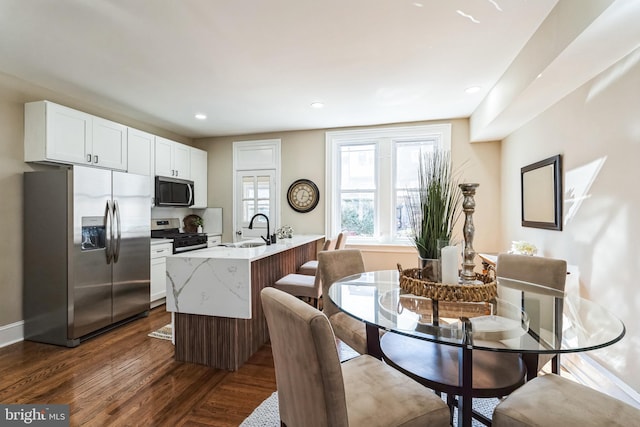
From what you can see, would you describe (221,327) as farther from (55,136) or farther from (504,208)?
(504,208)

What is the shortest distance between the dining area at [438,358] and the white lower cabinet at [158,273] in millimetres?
2910

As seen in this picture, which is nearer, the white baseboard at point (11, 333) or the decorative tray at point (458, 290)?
the decorative tray at point (458, 290)

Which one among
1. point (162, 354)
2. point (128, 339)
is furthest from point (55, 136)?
point (162, 354)

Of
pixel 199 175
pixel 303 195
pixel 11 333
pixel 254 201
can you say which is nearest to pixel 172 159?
pixel 199 175

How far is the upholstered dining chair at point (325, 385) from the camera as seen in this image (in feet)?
3.37

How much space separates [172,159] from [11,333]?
2.65 metres

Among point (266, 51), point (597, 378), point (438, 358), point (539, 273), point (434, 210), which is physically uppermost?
point (266, 51)

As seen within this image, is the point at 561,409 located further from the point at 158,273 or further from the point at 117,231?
the point at 158,273

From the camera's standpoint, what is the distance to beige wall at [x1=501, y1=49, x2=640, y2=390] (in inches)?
74.4

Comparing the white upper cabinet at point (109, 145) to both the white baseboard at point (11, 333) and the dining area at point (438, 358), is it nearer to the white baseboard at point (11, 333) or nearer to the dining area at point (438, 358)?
the white baseboard at point (11, 333)

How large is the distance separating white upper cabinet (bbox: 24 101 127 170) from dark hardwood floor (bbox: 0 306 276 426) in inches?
72.8

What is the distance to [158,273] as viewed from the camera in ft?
12.9

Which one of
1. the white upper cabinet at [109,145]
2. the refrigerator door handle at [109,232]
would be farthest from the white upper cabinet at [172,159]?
the refrigerator door handle at [109,232]

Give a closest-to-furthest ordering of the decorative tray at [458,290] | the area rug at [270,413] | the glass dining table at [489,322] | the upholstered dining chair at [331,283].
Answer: the glass dining table at [489,322] → the decorative tray at [458,290] → the area rug at [270,413] → the upholstered dining chair at [331,283]
